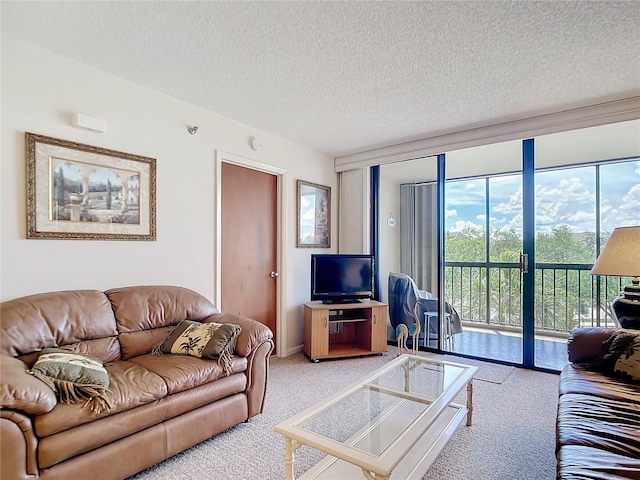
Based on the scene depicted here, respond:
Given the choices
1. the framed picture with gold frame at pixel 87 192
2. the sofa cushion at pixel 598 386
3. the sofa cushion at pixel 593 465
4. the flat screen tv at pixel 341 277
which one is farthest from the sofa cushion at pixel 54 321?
the sofa cushion at pixel 598 386

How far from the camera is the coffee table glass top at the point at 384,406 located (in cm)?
159

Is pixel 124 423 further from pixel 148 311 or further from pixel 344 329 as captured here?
pixel 344 329

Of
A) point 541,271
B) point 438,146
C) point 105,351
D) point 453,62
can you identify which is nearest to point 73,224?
point 105,351

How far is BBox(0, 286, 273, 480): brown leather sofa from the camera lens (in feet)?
4.78

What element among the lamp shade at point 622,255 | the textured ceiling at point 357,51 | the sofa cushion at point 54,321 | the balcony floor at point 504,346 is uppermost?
the textured ceiling at point 357,51

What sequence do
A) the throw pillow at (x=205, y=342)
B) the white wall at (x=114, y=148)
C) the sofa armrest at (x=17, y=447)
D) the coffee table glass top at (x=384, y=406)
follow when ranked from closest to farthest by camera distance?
the sofa armrest at (x=17, y=447) < the coffee table glass top at (x=384, y=406) < the white wall at (x=114, y=148) < the throw pillow at (x=205, y=342)

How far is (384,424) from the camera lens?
1.79 m

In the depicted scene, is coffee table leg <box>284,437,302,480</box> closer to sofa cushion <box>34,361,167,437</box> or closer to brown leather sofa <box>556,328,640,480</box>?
sofa cushion <box>34,361,167,437</box>

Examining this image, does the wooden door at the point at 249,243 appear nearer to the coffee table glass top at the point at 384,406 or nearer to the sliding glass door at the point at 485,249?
the coffee table glass top at the point at 384,406

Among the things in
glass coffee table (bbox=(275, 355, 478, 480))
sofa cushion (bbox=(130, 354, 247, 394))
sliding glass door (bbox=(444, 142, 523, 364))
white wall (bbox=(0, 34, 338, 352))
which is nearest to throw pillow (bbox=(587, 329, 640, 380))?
glass coffee table (bbox=(275, 355, 478, 480))

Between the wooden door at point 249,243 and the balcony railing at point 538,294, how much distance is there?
84.0 inches

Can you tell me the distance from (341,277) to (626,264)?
256 centimetres

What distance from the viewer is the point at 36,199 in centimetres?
217

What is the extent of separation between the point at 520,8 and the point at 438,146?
213 centimetres
